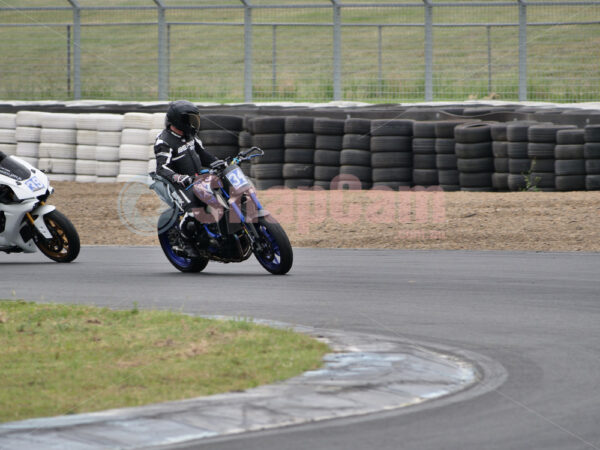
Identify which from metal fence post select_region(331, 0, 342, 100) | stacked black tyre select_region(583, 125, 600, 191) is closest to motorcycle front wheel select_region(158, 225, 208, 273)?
stacked black tyre select_region(583, 125, 600, 191)

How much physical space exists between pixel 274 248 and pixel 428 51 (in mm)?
11150

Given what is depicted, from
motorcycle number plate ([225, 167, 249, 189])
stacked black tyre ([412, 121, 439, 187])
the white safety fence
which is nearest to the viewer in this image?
motorcycle number plate ([225, 167, 249, 189])

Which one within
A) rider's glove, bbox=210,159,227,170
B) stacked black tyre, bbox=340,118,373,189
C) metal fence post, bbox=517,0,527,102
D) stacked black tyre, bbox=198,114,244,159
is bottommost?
rider's glove, bbox=210,159,227,170

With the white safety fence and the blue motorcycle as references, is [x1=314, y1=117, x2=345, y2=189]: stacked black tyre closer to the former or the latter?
the white safety fence

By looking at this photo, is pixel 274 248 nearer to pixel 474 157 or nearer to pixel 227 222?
pixel 227 222

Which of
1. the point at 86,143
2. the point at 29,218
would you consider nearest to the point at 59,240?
the point at 29,218

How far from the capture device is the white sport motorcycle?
38.6ft

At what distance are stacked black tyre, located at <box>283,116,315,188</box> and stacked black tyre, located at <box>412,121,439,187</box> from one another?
173 cm

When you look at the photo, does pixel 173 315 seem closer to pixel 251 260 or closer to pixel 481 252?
pixel 251 260

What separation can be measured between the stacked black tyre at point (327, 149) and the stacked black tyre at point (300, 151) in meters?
0.14

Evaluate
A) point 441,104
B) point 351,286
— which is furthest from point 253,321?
point 441,104

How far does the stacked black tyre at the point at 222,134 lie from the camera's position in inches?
722

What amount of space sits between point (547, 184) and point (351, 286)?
6.87 metres

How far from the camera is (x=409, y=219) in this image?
1466 centimetres
